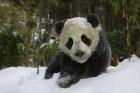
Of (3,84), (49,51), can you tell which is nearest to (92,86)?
(3,84)

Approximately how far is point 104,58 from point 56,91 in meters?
0.66

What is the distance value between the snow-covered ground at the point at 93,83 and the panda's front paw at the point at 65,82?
0.05 meters

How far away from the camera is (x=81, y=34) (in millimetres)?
4551

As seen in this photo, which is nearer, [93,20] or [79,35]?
[79,35]

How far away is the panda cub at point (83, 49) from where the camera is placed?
14.9ft

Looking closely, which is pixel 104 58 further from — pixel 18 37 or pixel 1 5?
pixel 18 37

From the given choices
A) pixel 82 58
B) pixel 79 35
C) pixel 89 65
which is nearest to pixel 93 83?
pixel 82 58

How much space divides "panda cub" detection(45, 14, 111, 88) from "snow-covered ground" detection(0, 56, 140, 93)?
0.13 metres

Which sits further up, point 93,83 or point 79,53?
point 79,53

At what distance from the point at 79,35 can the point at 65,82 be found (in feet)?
1.72

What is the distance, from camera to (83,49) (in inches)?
175

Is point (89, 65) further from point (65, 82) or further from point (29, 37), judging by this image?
point (29, 37)

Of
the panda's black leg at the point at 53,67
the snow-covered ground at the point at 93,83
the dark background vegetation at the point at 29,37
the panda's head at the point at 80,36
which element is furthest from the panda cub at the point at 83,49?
the dark background vegetation at the point at 29,37

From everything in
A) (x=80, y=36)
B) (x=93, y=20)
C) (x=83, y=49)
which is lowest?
(x=83, y=49)
